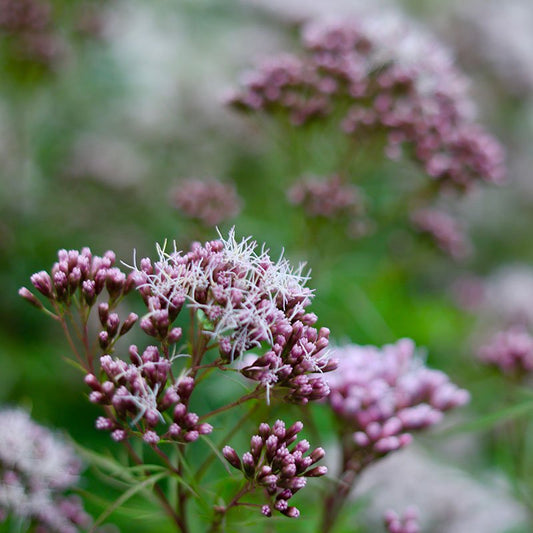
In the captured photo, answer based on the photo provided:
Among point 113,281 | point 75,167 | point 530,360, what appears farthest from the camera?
point 75,167

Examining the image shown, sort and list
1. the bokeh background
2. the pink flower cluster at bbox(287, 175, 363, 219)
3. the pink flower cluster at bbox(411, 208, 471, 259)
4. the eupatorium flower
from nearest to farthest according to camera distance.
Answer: the eupatorium flower → the pink flower cluster at bbox(287, 175, 363, 219) → the bokeh background → the pink flower cluster at bbox(411, 208, 471, 259)

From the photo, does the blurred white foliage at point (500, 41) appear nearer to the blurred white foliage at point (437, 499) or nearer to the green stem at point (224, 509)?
the blurred white foliage at point (437, 499)

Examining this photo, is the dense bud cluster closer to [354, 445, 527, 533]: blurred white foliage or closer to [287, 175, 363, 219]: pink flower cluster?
[287, 175, 363, 219]: pink flower cluster

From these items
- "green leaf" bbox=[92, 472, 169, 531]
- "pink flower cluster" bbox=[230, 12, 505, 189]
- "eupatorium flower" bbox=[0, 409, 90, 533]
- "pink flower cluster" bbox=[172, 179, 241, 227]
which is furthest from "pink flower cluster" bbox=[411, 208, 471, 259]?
"green leaf" bbox=[92, 472, 169, 531]

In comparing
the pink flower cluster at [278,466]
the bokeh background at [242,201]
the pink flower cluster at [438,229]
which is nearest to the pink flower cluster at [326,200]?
the bokeh background at [242,201]

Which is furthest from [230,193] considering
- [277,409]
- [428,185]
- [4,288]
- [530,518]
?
[530,518]

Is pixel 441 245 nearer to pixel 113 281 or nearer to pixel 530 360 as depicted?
pixel 530 360

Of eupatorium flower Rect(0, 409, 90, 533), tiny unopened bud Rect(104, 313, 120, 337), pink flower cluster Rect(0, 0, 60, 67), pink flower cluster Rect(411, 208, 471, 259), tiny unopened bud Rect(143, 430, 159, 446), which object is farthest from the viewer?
pink flower cluster Rect(0, 0, 60, 67)
